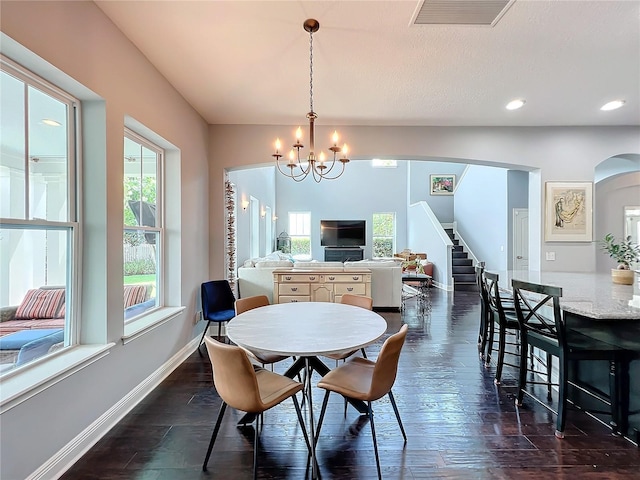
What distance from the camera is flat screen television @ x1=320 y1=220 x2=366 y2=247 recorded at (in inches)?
415

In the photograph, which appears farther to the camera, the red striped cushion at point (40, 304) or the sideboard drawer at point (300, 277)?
the sideboard drawer at point (300, 277)

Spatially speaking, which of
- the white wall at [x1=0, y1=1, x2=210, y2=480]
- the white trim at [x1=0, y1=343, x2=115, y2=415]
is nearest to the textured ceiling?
the white wall at [x1=0, y1=1, x2=210, y2=480]

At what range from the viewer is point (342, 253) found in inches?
414

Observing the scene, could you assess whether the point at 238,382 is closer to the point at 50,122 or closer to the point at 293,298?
the point at 50,122

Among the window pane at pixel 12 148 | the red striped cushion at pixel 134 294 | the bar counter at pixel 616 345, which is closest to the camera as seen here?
the window pane at pixel 12 148

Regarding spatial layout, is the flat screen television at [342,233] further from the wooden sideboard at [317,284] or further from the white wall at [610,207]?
the white wall at [610,207]

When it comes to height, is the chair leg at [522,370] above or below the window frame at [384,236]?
below

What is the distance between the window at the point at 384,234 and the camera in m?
10.9

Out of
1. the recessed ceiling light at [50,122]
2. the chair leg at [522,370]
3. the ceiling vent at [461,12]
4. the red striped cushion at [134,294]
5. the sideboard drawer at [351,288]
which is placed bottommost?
the chair leg at [522,370]

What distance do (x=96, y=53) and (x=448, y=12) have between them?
240cm

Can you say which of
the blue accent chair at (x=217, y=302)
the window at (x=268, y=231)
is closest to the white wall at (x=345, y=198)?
the window at (x=268, y=231)

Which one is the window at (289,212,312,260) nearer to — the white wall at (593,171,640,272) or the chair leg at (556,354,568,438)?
the white wall at (593,171,640,272)

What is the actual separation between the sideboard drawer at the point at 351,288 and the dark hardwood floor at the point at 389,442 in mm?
2221

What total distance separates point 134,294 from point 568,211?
215 inches
